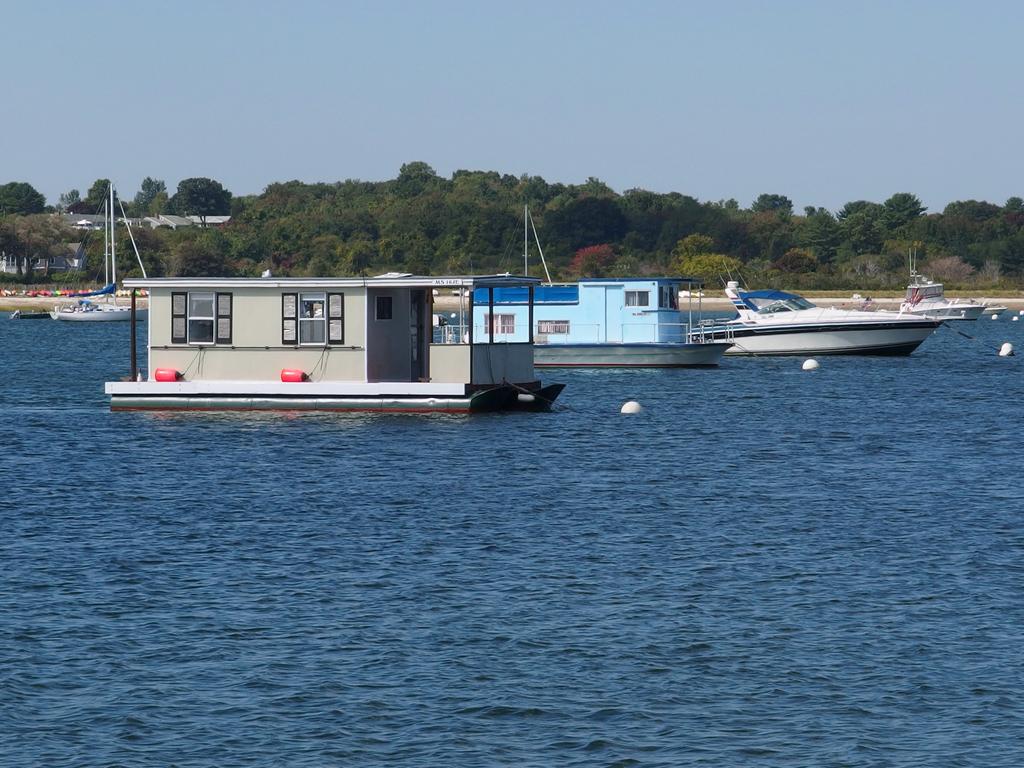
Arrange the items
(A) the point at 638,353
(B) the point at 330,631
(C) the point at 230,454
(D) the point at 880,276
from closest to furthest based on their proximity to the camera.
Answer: (B) the point at 330,631 < (C) the point at 230,454 < (A) the point at 638,353 < (D) the point at 880,276

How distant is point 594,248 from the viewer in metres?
189

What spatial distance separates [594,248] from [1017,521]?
162 m

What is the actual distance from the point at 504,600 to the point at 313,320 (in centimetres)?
2285

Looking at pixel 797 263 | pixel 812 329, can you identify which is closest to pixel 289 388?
pixel 812 329

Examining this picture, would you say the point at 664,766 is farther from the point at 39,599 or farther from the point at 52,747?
the point at 39,599

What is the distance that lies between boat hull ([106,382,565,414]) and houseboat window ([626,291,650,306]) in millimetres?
21855

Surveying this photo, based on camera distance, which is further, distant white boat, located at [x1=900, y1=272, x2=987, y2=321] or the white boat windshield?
distant white boat, located at [x1=900, y1=272, x2=987, y2=321]

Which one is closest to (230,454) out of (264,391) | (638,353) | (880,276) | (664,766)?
(264,391)

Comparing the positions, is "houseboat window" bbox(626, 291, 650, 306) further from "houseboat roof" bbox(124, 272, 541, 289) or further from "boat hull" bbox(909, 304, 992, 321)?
"boat hull" bbox(909, 304, 992, 321)

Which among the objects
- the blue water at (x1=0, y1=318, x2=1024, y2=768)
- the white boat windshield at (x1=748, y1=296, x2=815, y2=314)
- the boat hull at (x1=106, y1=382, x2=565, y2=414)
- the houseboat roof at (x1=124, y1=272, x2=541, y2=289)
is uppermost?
the houseboat roof at (x1=124, y1=272, x2=541, y2=289)

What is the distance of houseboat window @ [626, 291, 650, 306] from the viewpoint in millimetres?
66750

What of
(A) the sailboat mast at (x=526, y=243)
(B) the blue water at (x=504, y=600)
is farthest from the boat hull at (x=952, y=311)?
(B) the blue water at (x=504, y=600)

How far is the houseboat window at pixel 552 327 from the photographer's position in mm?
68312

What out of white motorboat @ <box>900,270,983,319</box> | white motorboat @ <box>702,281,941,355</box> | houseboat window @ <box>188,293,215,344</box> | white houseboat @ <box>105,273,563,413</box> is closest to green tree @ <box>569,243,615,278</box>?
white motorboat @ <box>900,270,983,319</box>
